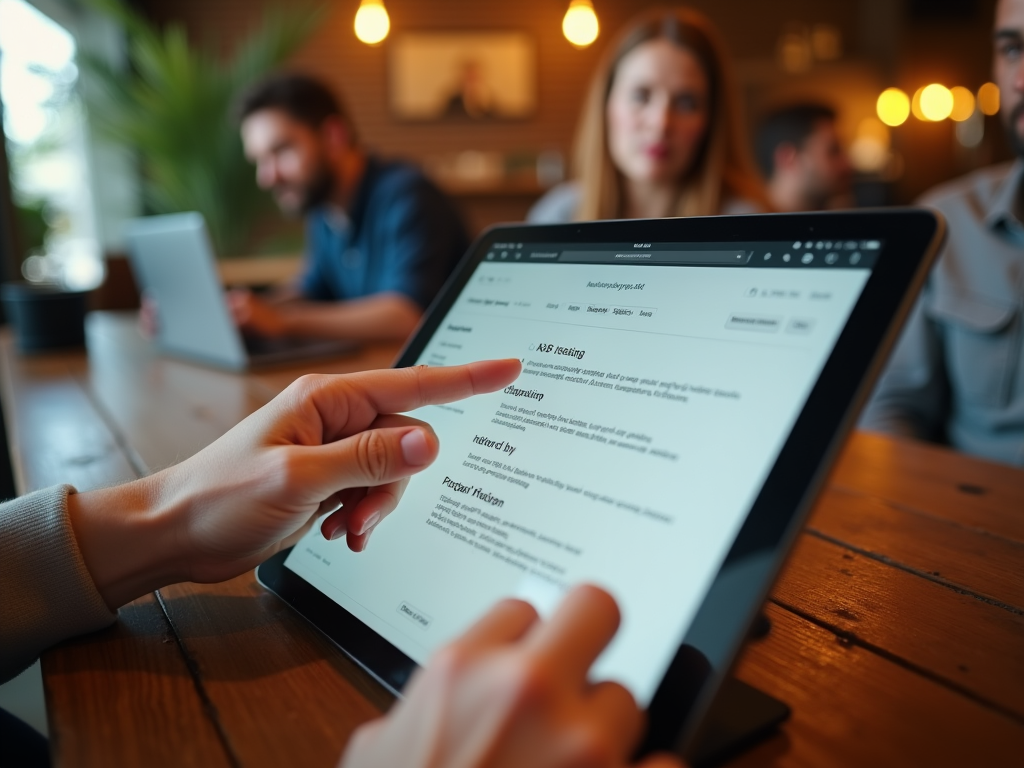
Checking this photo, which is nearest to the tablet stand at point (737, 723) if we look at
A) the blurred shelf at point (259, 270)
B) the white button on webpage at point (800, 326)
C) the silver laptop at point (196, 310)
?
the white button on webpage at point (800, 326)

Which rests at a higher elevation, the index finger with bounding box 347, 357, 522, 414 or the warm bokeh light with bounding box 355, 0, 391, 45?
the warm bokeh light with bounding box 355, 0, 391, 45

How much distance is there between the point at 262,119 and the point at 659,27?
1.33m

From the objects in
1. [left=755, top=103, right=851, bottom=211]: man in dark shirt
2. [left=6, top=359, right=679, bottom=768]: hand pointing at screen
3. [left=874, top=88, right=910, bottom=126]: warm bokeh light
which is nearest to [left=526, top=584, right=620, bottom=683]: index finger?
[left=6, top=359, right=679, bottom=768]: hand pointing at screen

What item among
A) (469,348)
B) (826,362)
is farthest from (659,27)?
(826,362)

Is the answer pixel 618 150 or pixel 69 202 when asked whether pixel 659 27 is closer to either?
pixel 618 150

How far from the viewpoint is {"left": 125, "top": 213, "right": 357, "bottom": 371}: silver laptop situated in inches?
59.0

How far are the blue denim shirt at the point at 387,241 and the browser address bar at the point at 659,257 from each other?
1561 millimetres

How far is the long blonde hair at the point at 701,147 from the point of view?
195cm

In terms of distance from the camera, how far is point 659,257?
1.58ft

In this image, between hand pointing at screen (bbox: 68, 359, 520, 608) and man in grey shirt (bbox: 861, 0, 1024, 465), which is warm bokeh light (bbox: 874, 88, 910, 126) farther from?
hand pointing at screen (bbox: 68, 359, 520, 608)

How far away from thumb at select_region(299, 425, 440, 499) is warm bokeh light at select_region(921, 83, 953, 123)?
6.56m

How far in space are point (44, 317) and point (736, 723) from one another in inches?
72.7

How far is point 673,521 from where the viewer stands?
1.24 ft

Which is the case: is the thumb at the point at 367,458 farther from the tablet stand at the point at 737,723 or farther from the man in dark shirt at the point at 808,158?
the man in dark shirt at the point at 808,158
